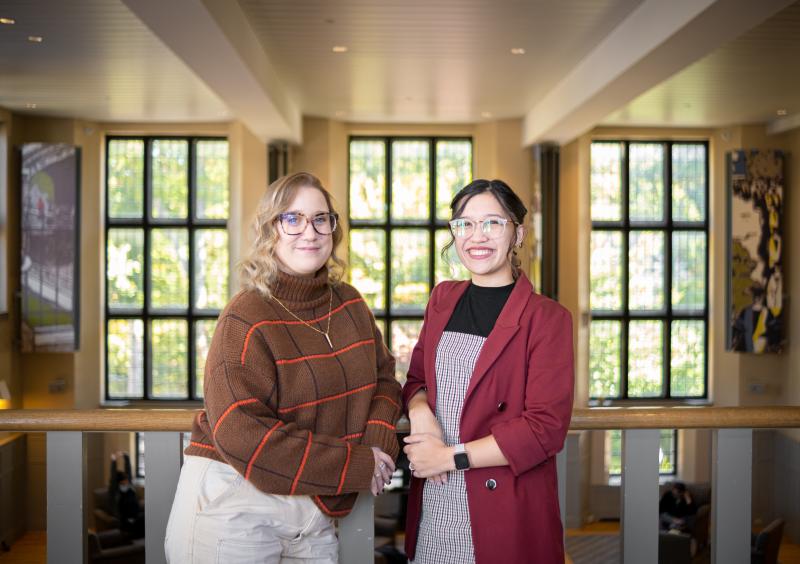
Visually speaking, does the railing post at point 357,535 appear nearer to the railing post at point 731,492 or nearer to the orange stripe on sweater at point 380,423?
the orange stripe on sweater at point 380,423

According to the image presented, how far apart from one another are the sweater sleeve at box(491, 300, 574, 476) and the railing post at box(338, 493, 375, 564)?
386 millimetres

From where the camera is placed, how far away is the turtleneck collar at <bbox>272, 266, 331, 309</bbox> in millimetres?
1799

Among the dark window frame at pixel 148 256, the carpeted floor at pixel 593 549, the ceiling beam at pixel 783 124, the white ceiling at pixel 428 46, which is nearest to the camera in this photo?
the white ceiling at pixel 428 46

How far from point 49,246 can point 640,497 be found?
32.2ft

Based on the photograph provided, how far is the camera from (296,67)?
310 inches

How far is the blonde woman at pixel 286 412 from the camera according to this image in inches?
65.5

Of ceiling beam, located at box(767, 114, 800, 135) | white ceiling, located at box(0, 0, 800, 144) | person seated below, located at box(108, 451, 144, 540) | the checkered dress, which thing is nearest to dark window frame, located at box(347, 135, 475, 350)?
white ceiling, located at box(0, 0, 800, 144)

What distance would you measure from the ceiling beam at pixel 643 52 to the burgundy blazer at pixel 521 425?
11.4 feet

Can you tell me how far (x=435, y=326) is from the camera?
1.95 m

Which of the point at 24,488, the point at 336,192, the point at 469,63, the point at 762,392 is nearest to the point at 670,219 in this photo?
the point at 762,392

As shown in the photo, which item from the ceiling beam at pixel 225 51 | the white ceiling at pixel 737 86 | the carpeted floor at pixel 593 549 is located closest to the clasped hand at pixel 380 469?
the ceiling beam at pixel 225 51

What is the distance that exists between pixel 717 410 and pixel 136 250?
1093cm

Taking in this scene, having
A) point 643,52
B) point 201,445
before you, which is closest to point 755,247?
point 643,52

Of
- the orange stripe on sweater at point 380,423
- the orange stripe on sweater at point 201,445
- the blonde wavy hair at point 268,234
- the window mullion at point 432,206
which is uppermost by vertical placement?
the window mullion at point 432,206
